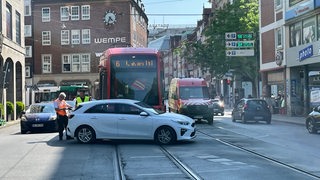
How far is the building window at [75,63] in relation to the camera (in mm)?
70500

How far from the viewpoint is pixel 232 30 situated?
4619 centimetres

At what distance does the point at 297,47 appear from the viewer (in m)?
35.8

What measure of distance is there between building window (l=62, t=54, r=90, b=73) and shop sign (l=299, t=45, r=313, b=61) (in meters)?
40.4

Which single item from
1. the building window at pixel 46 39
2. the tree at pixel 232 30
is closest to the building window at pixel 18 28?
the tree at pixel 232 30

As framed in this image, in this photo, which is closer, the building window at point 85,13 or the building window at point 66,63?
the building window at point 66,63

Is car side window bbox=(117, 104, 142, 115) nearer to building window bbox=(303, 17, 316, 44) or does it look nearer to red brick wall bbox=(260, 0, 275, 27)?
building window bbox=(303, 17, 316, 44)

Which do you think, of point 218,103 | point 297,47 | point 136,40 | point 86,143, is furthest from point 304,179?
point 136,40

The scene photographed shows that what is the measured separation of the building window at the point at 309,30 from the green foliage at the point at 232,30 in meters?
10.1

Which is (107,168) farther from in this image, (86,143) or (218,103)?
(218,103)

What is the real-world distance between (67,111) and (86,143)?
246cm

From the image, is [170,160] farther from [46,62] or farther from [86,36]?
[46,62]

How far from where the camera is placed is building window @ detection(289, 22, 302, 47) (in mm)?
36219

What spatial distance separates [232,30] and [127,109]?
101 feet

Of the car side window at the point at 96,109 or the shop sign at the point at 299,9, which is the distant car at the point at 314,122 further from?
the shop sign at the point at 299,9
